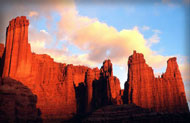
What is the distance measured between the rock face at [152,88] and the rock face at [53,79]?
9.26 meters

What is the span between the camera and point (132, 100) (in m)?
94.5

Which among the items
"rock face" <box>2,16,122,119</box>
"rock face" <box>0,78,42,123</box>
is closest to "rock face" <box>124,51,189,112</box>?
"rock face" <box>2,16,122,119</box>

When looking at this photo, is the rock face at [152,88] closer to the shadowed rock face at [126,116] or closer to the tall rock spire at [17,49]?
the shadowed rock face at [126,116]

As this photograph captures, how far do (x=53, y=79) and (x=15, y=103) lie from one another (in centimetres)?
3945

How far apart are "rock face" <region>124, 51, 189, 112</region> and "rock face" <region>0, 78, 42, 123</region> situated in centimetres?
5166

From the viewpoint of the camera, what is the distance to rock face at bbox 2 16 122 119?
75.9m

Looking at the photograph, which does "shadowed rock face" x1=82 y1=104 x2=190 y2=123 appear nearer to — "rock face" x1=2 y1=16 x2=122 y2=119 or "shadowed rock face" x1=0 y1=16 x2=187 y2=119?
"shadowed rock face" x1=0 y1=16 x2=187 y2=119

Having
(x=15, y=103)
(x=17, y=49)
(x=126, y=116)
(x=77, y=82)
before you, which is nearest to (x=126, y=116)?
(x=126, y=116)

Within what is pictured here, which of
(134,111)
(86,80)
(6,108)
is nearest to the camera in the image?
(6,108)

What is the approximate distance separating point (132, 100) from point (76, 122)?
87.3 ft

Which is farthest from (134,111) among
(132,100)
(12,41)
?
(12,41)

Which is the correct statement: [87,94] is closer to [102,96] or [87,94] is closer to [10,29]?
[102,96]

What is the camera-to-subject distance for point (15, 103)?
5147cm

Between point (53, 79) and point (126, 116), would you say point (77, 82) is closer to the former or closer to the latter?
point (53, 79)
